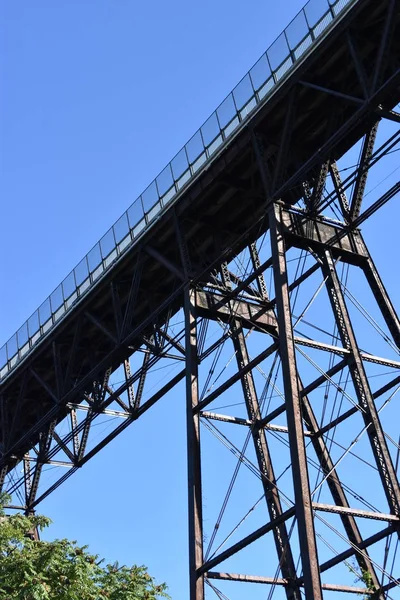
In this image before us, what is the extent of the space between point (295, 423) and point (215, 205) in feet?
25.2

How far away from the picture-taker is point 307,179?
74.0ft

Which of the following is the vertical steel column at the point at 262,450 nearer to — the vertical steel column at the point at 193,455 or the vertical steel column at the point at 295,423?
the vertical steel column at the point at 193,455

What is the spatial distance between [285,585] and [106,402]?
9.94 metres

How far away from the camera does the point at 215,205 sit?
24406mm

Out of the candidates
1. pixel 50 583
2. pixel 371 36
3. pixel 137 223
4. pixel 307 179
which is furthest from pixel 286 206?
pixel 50 583

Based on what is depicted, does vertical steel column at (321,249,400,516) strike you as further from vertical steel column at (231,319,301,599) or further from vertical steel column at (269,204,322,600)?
vertical steel column at (231,319,301,599)

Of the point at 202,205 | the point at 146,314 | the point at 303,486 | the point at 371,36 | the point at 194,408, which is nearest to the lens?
the point at 303,486

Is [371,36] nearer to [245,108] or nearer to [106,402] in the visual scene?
[245,108]

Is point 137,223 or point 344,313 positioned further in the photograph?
point 137,223

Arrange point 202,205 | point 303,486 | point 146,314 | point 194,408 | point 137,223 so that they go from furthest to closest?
point 146,314 → point 137,223 → point 202,205 → point 194,408 → point 303,486

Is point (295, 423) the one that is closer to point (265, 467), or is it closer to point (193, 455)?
point (193, 455)

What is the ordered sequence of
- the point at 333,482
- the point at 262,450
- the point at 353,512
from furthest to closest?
the point at 262,450
the point at 333,482
the point at 353,512

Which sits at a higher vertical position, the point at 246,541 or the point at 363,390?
the point at 363,390

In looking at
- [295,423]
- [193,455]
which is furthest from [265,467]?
[295,423]
